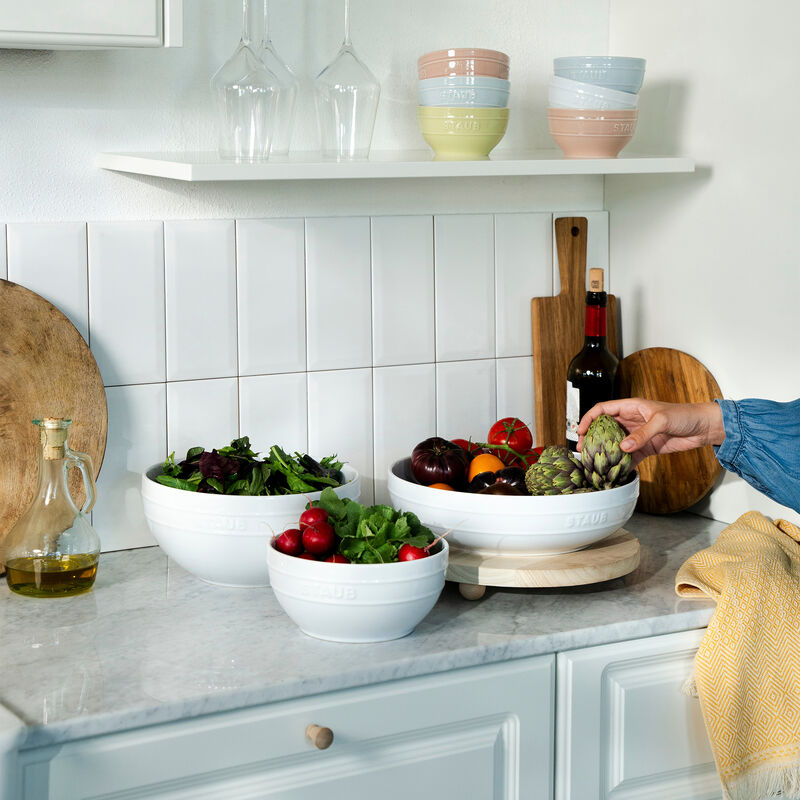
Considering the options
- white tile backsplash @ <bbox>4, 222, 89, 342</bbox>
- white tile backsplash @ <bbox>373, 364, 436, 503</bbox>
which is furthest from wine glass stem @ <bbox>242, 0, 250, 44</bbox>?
white tile backsplash @ <bbox>373, 364, 436, 503</bbox>

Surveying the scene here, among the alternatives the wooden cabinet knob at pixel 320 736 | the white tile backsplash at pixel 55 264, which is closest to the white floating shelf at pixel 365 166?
the white tile backsplash at pixel 55 264

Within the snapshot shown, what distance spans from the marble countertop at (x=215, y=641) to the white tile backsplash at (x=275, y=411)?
0.27 meters

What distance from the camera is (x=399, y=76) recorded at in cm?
181

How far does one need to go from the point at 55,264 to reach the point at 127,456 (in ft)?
1.03

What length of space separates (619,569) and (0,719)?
83 centimetres

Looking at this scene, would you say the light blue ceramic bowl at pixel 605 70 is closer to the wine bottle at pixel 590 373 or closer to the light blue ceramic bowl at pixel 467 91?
the light blue ceramic bowl at pixel 467 91

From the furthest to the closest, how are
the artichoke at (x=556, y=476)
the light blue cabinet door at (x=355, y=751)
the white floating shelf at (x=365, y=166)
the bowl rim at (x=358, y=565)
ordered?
the artichoke at (x=556, y=476) → the white floating shelf at (x=365, y=166) → the bowl rim at (x=358, y=565) → the light blue cabinet door at (x=355, y=751)

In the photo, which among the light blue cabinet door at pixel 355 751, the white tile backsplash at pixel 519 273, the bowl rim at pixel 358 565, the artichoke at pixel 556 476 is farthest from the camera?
the white tile backsplash at pixel 519 273

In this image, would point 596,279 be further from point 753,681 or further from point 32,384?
point 32,384

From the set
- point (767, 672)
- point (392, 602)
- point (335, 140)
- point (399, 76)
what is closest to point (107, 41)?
point (335, 140)

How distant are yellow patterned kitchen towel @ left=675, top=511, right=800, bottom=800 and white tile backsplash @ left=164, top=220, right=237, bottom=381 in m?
0.82

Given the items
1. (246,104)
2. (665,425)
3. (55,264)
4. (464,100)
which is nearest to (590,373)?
(665,425)

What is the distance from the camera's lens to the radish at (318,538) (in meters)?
1.32

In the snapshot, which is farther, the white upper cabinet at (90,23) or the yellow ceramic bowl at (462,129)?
the yellow ceramic bowl at (462,129)
